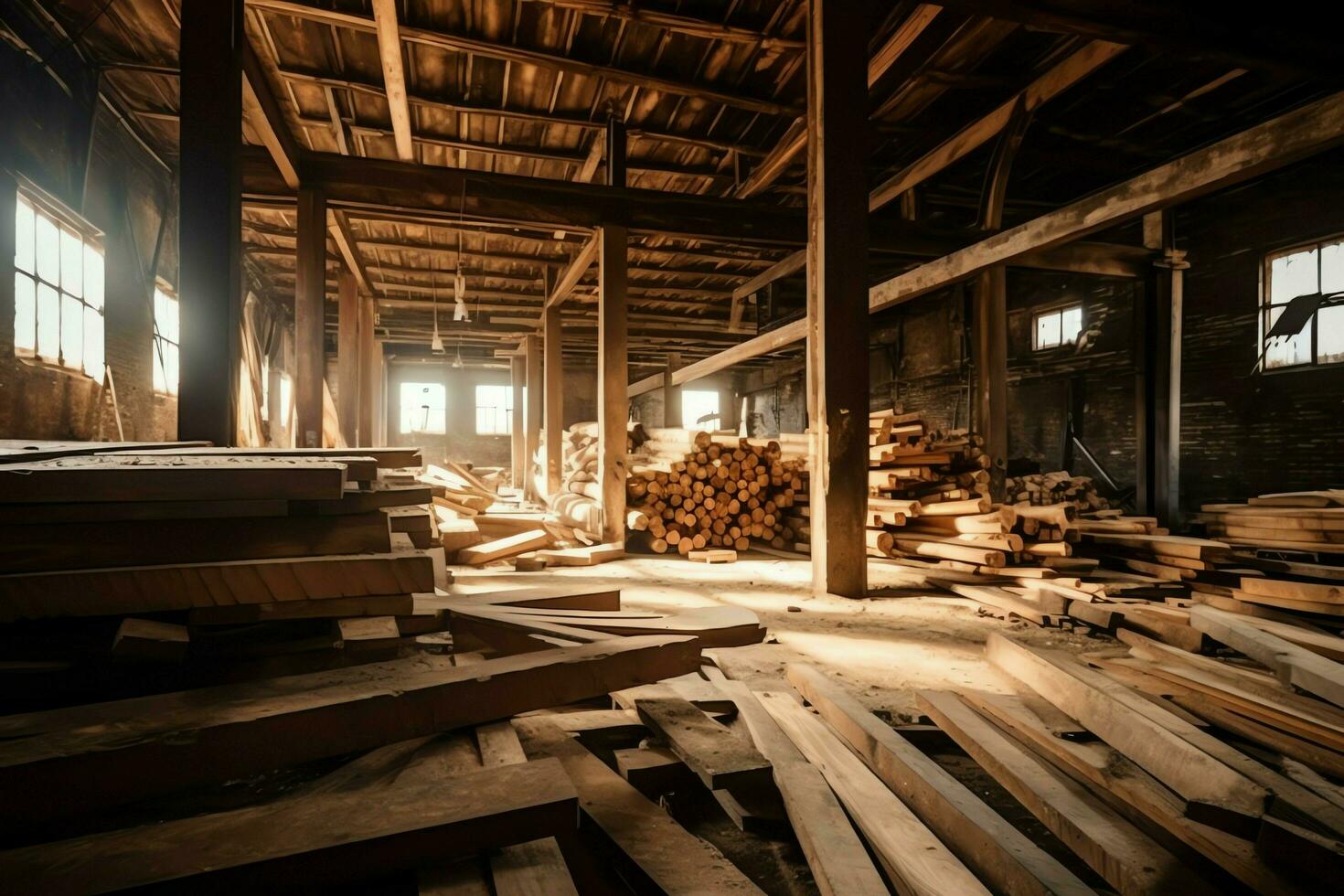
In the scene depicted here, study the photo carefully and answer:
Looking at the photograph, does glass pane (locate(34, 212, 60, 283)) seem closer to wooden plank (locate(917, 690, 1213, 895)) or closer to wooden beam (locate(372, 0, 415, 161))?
wooden beam (locate(372, 0, 415, 161))

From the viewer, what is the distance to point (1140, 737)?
6.23 feet

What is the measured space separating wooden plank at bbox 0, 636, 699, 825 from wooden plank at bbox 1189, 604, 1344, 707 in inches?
101

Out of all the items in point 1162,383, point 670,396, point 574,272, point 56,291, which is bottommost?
point 1162,383

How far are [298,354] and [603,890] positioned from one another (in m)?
7.86

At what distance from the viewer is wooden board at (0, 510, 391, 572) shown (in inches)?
70.7

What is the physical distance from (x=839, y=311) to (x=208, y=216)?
14.9 feet

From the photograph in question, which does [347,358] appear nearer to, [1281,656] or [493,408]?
[1281,656]

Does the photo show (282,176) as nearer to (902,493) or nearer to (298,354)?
(298,354)

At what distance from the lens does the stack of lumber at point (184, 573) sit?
1.72 meters

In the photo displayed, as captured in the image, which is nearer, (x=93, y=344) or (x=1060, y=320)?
(x=93, y=344)

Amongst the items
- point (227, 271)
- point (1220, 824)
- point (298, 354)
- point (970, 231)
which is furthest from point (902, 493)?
point (298, 354)

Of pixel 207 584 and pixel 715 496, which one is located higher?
pixel 207 584

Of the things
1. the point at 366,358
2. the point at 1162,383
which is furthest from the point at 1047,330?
the point at 366,358

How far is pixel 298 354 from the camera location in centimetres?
761
